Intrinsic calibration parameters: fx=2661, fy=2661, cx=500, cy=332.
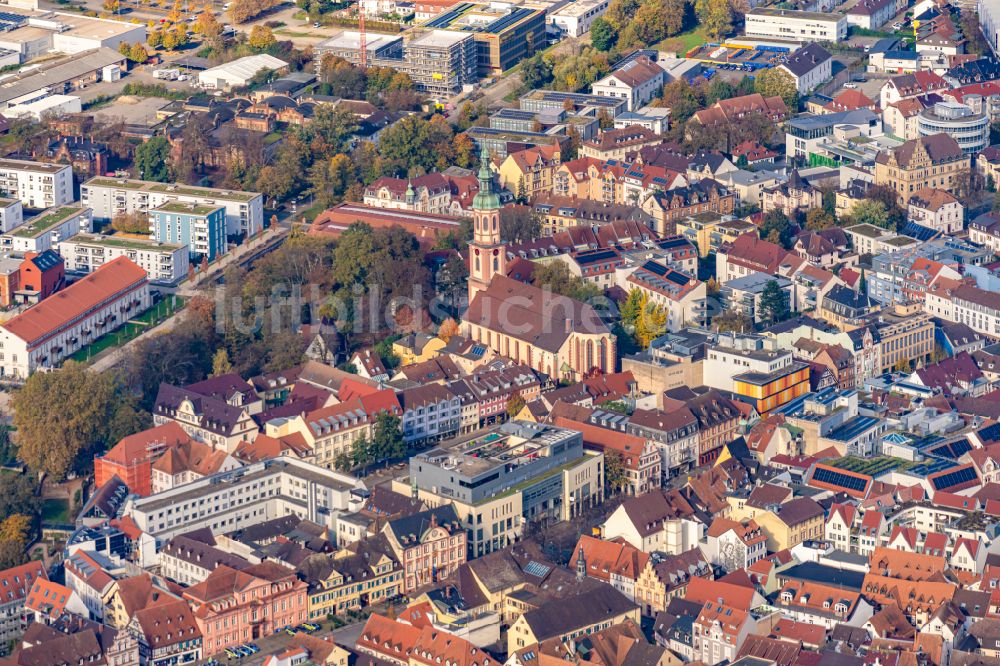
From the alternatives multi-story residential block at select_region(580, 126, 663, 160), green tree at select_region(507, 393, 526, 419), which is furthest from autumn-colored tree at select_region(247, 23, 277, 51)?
green tree at select_region(507, 393, 526, 419)

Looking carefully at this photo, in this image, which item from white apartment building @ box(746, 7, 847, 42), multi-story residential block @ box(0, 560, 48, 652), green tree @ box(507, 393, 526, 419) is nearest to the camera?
multi-story residential block @ box(0, 560, 48, 652)

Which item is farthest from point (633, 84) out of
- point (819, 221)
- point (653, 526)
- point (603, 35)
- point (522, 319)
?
point (653, 526)

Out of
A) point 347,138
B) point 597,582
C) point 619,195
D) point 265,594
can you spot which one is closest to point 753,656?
point 597,582

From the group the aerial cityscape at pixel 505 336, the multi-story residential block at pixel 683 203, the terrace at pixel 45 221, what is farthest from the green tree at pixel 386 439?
the terrace at pixel 45 221

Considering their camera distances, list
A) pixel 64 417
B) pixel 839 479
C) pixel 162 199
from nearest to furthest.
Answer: pixel 839 479 < pixel 64 417 < pixel 162 199

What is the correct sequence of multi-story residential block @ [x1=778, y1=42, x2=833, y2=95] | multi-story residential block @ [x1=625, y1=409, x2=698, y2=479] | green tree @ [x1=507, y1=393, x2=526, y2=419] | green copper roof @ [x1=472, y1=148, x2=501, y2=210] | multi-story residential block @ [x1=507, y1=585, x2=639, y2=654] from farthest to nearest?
1. multi-story residential block @ [x1=778, y1=42, x2=833, y2=95]
2. green copper roof @ [x1=472, y1=148, x2=501, y2=210]
3. green tree @ [x1=507, y1=393, x2=526, y2=419]
4. multi-story residential block @ [x1=625, y1=409, x2=698, y2=479]
5. multi-story residential block @ [x1=507, y1=585, x2=639, y2=654]

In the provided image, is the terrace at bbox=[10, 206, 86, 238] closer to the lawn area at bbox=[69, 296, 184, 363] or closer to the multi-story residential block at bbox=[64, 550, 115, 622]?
the lawn area at bbox=[69, 296, 184, 363]

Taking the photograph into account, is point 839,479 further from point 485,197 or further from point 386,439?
point 485,197
